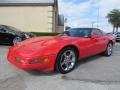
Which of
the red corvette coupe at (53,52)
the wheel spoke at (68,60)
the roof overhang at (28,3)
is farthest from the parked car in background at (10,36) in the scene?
the wheel spoke at (68,60)

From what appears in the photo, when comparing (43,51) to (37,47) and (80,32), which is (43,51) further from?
(80,32)

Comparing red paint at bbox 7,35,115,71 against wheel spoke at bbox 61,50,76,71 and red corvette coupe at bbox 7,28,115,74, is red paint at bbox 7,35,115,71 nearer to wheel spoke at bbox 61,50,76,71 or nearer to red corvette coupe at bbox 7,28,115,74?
red corvette coupe at bbox 7,28,115,74

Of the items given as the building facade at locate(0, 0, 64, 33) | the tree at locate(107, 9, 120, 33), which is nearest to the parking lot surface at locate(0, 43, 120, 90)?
the building facade at locate(0, 0, 64, 33)

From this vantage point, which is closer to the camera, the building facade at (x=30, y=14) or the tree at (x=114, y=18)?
the building facade at (x=30, y=14)

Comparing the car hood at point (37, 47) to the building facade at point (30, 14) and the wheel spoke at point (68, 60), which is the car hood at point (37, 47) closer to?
the wheel spoke at point (68, 60)

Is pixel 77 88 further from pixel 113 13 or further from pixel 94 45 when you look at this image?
pixel 113 13

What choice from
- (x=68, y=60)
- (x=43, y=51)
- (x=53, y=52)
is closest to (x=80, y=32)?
(x=68, y=60)

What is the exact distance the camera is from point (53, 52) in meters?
5.47

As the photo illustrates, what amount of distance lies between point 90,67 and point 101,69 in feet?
1.25

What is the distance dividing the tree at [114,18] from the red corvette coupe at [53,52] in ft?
141

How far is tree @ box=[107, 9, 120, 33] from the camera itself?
1909 inches

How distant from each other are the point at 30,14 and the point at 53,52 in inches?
562

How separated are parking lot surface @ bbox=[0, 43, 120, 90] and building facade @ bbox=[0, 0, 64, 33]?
42.0ft

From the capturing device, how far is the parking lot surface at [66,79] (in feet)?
15.6
